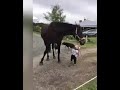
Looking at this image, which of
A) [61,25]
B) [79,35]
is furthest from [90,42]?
[61,25]

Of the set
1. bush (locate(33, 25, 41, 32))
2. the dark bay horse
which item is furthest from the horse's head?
bush (locate(33, 25, 41, 32))

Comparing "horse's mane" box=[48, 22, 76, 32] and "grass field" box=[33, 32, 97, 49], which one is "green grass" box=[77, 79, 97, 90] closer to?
"grass field" box=[33, 32, 97, 49]

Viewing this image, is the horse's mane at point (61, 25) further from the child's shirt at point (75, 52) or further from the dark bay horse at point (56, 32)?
the child's shirt at point (75, 52)

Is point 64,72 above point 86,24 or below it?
below

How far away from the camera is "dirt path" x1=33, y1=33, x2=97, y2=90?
3.30 feet

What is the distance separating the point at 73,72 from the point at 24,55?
24 centimetres

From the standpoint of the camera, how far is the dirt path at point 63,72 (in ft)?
3.30

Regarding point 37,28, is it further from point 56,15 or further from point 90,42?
point 90,42

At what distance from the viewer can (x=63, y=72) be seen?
40.9 inches

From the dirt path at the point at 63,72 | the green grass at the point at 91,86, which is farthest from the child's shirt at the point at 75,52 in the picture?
the green grass at the point at 91,86

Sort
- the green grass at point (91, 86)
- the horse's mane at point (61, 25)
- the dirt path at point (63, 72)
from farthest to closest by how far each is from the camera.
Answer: the horse's mane at point (61, 25)
the dirt path at point (63, 72)
the green grass at point (91, 86)
